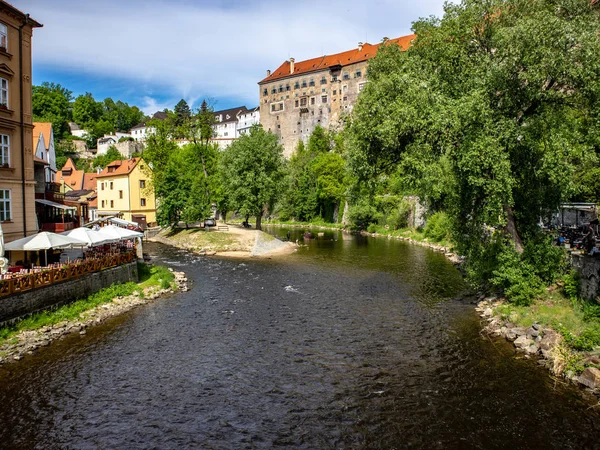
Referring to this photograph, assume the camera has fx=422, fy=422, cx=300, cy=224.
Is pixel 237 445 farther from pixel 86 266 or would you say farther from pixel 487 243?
pixel 487 243

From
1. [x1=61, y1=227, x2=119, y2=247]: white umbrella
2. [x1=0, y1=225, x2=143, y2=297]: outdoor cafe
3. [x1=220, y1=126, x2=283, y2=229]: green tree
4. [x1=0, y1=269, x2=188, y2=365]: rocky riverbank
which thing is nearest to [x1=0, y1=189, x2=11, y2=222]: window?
[x1=0, y1=225, x2=143, y2=297]: outdoor cafe

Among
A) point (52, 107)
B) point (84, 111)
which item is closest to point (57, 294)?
point (52, 107)

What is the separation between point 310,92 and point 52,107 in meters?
73.1

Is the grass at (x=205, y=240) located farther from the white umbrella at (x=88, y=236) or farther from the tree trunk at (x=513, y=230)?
the tree trunk at (x=513, y=230)

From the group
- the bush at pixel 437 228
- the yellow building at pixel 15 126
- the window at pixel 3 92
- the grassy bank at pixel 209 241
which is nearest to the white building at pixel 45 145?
the yellow building at pixel 15 126

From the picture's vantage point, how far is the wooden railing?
18859mm

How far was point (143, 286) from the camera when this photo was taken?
94.2 feet

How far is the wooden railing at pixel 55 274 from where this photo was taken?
1886cm

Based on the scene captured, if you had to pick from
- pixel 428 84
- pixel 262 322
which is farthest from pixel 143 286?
pixel 428 84

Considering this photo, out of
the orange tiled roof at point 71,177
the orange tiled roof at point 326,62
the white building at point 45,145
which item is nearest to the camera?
the white building at point 45,145

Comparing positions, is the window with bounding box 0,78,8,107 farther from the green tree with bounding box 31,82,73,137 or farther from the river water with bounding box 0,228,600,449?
the green tree with bounding box 31,82,73,137

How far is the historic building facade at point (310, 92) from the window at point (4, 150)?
89.8 metres

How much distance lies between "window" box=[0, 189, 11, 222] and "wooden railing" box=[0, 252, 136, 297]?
15.0 ft

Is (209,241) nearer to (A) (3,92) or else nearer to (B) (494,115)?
Result: (A) (3,92)
